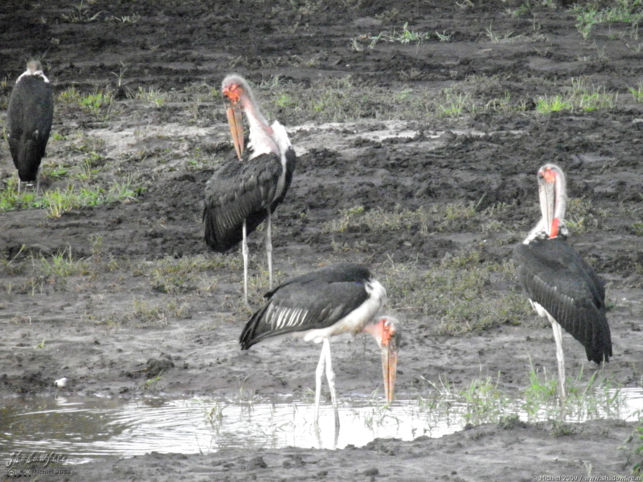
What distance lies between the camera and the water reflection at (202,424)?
6.09 metres

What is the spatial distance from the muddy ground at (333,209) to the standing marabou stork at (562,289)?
0.58 meters

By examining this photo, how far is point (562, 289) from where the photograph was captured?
6414mm

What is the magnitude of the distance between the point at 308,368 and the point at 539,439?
7.02 feet

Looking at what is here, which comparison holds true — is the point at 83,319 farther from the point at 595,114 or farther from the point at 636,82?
the point at 636,82

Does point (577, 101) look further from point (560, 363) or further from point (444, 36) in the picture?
point (560, 363)

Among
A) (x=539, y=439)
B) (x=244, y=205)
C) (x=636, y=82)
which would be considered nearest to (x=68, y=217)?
(x=244, y=205)

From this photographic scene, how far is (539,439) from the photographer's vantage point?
536 cm

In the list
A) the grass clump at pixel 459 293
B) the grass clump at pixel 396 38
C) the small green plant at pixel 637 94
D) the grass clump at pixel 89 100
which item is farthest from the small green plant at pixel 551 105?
the grass clump at pixel 89 100

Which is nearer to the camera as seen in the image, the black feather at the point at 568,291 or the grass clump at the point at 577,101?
the black feather at the point at 568,291

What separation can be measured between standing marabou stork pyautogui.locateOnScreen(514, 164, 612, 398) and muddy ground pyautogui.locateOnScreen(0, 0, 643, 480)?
1.92ft

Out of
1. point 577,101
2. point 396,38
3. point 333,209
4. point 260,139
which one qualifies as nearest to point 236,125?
point 260,139

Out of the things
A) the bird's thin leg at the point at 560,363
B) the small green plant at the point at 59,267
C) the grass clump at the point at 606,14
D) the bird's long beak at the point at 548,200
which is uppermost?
the grass clump at the point at 606,14

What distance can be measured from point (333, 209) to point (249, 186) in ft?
6.36

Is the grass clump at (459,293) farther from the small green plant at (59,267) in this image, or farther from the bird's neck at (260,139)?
the small green plant at (59,267)
